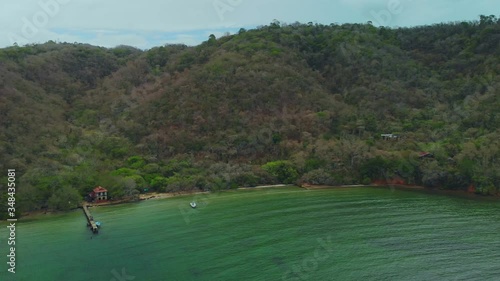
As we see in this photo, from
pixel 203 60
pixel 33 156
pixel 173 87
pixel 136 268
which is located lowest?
pixel 136 268

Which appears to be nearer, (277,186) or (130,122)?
(277,186)

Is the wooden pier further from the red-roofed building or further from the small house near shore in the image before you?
the small house near shore

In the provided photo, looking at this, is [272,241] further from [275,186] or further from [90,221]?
[275,186]

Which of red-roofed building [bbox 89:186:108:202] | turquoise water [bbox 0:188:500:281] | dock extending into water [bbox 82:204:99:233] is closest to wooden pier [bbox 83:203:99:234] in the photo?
dock extending into water [bbox 82:204:99:233]

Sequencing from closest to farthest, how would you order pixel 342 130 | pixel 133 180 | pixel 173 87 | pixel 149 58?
pixel 133 180, pixel 342 130, pixel 173 87, pixel 149 58

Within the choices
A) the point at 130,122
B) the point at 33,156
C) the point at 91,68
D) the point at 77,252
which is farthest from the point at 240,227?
the point at 91,68

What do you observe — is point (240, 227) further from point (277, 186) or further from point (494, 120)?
point (494, 120)
